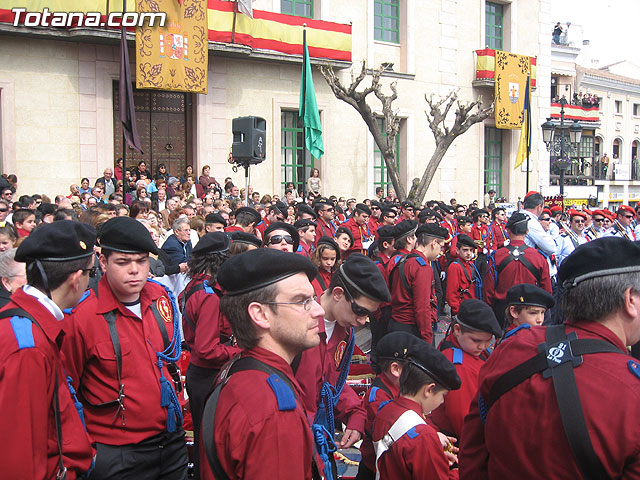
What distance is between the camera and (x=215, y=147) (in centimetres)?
1831

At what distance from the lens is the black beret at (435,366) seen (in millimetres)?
3133

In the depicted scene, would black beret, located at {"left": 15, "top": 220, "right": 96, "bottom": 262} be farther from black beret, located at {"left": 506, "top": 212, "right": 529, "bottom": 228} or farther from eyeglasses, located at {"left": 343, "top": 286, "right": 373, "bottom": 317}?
black beret, located at {"left": 506, "top": 212, "right": 529, "bottom": 228}

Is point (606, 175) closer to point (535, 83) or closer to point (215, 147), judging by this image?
point (535, 83)

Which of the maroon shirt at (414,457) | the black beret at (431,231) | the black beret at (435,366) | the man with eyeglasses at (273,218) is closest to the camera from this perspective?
the maroon shirt at (414,457)

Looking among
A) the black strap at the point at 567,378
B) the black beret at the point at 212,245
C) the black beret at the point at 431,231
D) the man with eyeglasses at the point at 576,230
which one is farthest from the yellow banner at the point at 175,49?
Answer: the black strap at the point at 567,378

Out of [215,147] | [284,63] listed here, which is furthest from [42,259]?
[284,63]

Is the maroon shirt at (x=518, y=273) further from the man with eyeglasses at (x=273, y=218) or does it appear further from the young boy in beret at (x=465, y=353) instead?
the man with eyeglasses at (x=273, y=218)

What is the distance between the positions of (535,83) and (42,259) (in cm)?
2737

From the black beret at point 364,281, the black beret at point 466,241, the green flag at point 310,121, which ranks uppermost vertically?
the green flag at point 310,121

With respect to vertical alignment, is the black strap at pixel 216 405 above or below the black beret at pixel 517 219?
below

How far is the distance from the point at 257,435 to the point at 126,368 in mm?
1434

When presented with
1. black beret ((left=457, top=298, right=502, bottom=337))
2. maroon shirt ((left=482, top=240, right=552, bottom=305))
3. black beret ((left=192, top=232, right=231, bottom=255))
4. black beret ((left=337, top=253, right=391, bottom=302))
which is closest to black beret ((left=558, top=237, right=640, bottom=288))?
black beret ((left=337, top=253, right=391, bottom=302))

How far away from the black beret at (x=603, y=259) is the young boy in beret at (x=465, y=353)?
1.62 metres

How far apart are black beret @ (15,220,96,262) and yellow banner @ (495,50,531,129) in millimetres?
23824
